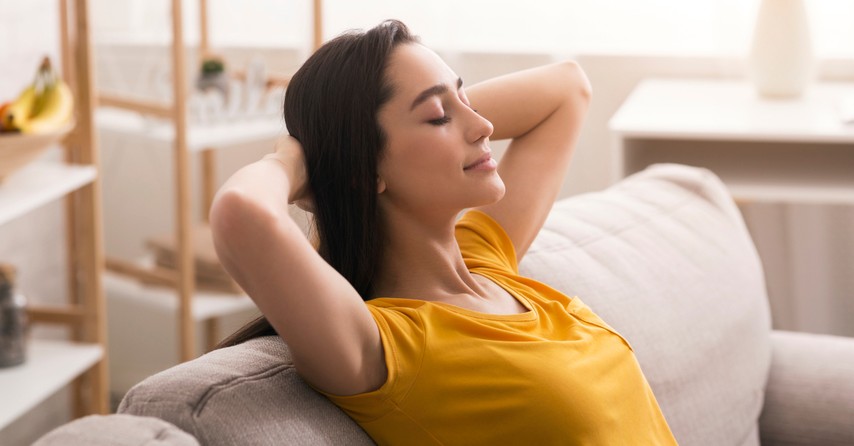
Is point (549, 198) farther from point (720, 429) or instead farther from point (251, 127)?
point (251, 127)

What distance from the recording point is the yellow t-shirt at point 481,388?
3.38ft

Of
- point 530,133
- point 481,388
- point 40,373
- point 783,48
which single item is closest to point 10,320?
point 40,373

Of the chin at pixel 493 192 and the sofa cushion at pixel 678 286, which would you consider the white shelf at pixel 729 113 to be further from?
the chin at pixel 493 192

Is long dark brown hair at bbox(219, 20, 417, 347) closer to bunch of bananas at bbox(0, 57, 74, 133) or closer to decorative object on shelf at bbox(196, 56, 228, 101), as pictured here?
bunch of bananas at bbox(0, 57, 74, 133)

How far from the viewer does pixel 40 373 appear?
2.24m

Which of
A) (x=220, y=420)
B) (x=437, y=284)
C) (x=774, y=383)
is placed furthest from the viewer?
(x=774, y=383)

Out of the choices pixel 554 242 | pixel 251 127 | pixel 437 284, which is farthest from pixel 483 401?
pixel 251 127

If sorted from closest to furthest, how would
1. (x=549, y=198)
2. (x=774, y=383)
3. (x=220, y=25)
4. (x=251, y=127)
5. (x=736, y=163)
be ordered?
(x=549, y=198) → (x=774, y=383) → (x=736, y=163) → (x=251, y=127) → (x=220, y=25)

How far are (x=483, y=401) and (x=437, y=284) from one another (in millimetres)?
161

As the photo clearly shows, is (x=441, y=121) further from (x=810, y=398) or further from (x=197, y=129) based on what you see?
(x=197, y=129)

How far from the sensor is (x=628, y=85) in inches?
113

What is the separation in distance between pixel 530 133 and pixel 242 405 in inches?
24.5

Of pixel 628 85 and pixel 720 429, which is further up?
pixel 628 85

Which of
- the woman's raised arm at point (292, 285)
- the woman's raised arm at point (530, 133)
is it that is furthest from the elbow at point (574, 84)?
the woman's raised arm at point (292, 285)
